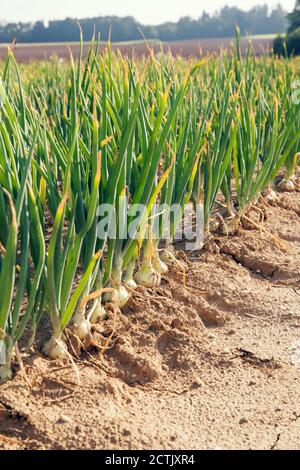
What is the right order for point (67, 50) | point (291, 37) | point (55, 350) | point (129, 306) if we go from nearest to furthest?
1. point (55, 350)
2. point (129, 306)
3. point (67, 50)
4. point (291, 37)

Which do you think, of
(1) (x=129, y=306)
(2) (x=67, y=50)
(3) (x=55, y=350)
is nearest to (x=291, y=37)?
(2) (x=67, y=50)

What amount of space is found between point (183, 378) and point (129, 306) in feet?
0.91

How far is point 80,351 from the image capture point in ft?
4.36

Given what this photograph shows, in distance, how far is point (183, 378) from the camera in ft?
4.34

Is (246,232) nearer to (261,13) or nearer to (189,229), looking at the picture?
(189,229)

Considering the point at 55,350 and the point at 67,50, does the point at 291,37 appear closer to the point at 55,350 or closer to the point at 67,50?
the point at 67,50

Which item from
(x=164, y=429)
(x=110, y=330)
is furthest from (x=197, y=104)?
(x=164, y=429)

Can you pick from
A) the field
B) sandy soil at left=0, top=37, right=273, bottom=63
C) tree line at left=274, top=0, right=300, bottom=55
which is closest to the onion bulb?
the field

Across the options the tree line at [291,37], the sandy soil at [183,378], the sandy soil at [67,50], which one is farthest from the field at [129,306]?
the tree line at [291,37]

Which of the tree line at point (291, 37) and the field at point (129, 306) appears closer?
the field at point (129, 306)

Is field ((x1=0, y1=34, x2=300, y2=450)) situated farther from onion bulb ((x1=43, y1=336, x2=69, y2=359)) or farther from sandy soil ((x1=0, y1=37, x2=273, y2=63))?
sandy soil ((x1=0, y1=37, x2=273, y2=63))

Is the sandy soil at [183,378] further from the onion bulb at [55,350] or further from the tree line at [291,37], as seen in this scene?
the tree line at [291,37]

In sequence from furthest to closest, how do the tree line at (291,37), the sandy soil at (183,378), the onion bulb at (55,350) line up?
the tree line at (291,37) < the onion bulb at (55,350) < the sandy soil at (183,378)

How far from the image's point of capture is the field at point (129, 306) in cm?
114
